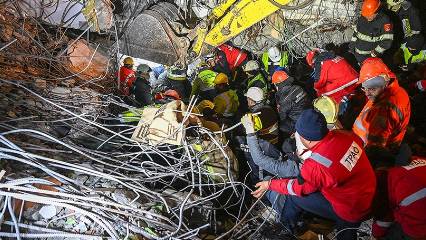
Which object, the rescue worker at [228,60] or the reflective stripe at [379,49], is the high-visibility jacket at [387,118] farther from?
the rescue worker at [228,60]

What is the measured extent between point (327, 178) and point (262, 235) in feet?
4.11

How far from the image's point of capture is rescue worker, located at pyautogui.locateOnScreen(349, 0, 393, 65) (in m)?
6.12

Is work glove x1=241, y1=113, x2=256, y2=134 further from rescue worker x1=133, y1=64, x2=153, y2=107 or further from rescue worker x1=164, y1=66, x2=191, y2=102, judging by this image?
rescue worker x1=133, y1=64, x2=153, y2=107

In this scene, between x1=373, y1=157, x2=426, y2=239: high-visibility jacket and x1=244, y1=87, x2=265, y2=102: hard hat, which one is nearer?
x1=373, y1=157, x2=426, y2=239: high-visibility jacket

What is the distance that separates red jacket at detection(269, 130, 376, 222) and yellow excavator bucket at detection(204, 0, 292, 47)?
305 centimetres

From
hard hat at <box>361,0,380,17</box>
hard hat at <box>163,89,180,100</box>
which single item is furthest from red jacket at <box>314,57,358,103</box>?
hard hat at <box>163,89,180,100</box>

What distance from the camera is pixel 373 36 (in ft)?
20.5

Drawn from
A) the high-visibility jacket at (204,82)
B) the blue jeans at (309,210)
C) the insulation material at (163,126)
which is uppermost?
the insulation material at (163,126)

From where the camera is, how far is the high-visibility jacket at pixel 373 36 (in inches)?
241

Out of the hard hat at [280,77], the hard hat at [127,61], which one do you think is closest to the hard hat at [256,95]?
the hard hat at [280,77]

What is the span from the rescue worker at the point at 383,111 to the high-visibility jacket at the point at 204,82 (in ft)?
8.76

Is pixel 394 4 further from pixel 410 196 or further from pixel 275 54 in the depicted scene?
pixel 410 196

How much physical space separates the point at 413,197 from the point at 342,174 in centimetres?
58

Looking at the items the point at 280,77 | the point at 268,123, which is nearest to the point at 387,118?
the point at 268,123
